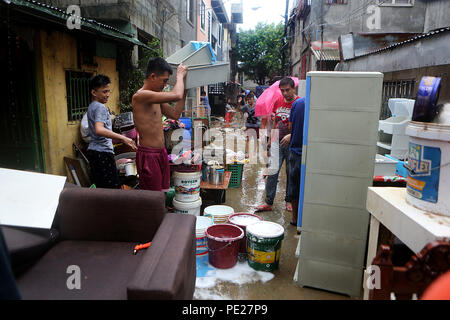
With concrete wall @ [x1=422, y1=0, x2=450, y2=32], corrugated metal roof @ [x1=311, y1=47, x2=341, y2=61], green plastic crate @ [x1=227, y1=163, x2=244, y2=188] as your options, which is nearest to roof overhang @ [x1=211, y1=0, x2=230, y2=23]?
corrugated metal roof @ [x1=311, y1=47, x2=341, y2=61]

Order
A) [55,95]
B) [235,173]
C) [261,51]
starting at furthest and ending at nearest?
1. [261,51]
2. [235,173]
3. [55,95]

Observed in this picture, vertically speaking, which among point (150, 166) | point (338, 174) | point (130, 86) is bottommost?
point (150, 166)

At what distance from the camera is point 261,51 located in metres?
35.2

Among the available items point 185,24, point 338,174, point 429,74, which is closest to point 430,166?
point 338,174

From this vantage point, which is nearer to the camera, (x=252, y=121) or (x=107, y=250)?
(x=107, y=250)

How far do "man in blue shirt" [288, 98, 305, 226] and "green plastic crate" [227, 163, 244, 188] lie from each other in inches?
79.4

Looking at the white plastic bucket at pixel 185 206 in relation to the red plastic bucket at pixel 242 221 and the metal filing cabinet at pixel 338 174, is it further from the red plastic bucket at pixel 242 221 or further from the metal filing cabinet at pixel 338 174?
the metal filing cabinet at pixel 338 174

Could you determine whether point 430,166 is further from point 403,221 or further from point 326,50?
point 326,50

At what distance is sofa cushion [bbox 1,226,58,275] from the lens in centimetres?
228

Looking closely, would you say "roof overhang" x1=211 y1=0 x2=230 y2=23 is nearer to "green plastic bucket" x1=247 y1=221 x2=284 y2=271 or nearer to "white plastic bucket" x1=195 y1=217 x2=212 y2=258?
"white plastic bucket" x1=195 y1=217 x2=212 y2=258

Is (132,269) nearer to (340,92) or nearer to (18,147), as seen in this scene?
(340,92)

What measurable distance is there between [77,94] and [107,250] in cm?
417
